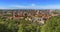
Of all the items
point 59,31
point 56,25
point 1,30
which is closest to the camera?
point 59,31

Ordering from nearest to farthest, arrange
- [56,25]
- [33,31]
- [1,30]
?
[56,25], [1,30], [33,31]

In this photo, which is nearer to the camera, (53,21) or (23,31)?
(53,21)

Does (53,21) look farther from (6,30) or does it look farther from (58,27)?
(6,30)

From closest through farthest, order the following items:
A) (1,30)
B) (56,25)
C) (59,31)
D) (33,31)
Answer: (59,31), (56,25), (1,30), (33,31)

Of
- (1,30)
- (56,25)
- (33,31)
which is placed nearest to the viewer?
(56,25)

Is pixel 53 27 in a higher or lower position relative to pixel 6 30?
higher

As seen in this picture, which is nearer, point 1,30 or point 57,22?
point 57,22

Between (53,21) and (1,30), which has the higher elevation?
(53,21)

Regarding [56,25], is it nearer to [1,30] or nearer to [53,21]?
[53,21]

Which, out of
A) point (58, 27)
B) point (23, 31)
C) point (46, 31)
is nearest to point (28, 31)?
point (23, 31)

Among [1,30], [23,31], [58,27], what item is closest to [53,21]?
[58,27]
